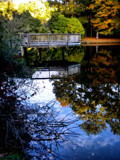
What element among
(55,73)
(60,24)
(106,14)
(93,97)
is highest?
(106,14)

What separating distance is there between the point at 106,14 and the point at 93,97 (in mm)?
27359

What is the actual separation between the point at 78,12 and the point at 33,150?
34.6 meters

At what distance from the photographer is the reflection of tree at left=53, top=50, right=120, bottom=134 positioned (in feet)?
19.5

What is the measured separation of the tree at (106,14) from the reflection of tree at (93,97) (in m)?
22.0

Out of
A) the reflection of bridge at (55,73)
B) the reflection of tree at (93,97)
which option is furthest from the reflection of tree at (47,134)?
the reflection of bridge at (55,73)

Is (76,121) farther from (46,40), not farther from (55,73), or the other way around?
(46,40)

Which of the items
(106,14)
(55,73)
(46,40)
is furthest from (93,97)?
(106,14)

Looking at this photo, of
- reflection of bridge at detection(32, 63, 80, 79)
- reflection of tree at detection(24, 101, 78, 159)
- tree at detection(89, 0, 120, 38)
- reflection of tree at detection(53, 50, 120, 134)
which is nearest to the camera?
reflection of tree at detection(24, 101, 78, 159)

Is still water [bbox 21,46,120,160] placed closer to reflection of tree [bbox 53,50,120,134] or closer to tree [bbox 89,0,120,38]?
reflection of tree [bbox 53,50,120,134]


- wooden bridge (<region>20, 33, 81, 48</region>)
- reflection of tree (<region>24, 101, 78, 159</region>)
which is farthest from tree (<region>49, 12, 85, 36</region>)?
reflection of tree (<region>24, 101, 78, 159</region>)

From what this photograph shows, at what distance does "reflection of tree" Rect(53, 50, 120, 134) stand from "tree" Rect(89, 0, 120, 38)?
72.2ft

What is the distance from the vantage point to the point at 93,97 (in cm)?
781

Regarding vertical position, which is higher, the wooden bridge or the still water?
the wooden bridge

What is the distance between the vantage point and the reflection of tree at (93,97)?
594 centimetres
